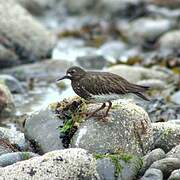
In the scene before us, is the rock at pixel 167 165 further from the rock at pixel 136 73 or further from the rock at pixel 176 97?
the rock at pixel 136 73

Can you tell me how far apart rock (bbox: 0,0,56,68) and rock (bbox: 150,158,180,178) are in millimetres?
8622

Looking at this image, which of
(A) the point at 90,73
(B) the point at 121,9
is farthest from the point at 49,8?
(A) the point at 90,73

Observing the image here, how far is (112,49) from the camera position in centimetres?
1930

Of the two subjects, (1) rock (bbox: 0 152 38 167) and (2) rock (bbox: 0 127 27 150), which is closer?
(1) rock (bbox: 0 152 38 167)

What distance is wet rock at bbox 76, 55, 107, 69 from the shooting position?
1655 cm

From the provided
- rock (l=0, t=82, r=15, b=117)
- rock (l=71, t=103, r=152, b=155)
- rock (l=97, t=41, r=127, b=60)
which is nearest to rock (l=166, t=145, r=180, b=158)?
rock (l=71, t=103, r=152, b=155)

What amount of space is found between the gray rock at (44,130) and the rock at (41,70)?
637 cm

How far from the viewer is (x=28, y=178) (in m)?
7.53

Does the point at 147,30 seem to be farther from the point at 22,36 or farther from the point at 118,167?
the point at 118,167

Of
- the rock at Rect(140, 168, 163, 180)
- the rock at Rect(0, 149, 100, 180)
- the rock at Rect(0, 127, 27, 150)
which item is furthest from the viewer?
the rock at Rect(0, 127, 27, 150)

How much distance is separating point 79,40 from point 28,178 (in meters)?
13.3

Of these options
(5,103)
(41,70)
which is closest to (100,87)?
(5,103)

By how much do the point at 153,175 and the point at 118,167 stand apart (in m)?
0.41

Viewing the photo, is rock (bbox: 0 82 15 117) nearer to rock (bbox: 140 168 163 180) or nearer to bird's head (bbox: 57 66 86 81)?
bird's head (bbox: 57 66 86 81)
